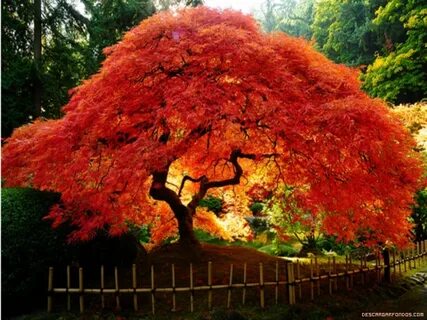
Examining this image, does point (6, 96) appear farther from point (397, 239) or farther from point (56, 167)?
point (397, 239)

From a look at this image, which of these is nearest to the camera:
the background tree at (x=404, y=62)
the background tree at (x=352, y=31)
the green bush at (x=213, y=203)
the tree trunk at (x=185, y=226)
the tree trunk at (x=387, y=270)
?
the tree trunk at (x=185, y=226)

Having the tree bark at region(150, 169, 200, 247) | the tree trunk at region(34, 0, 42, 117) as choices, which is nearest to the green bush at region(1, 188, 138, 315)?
the tree bark at region(150, 169, 200, 247)

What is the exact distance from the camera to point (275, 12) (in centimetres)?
3909

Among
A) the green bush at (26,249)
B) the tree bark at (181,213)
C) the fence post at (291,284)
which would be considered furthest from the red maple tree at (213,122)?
the tree bark at (181,213)

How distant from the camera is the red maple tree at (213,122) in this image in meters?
5.87

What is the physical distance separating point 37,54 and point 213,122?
32.1ft

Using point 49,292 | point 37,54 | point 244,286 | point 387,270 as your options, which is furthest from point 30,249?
point 37,54

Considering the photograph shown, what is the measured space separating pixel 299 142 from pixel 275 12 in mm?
35729

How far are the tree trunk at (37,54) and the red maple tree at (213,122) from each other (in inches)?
268

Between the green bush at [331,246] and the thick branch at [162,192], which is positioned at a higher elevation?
the thick branch at [162,192]

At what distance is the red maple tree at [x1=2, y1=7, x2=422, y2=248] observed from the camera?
5871 mm

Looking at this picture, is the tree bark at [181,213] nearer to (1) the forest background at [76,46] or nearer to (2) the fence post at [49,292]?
(2) the fence post at [49,292]

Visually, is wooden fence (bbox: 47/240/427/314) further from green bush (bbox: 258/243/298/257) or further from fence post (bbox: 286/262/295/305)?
green bush (bbox: 258/243/298/257)

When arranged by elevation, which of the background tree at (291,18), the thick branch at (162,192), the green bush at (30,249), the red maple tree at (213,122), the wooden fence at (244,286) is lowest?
the wooden fence at (244,286)
